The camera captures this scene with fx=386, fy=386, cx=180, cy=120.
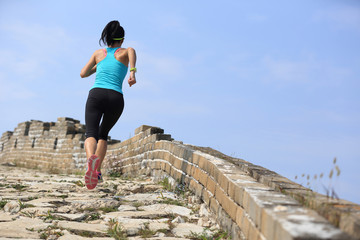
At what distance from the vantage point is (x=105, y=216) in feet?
11.9

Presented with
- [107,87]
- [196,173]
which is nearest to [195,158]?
[196,173]

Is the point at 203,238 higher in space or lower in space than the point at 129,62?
lower

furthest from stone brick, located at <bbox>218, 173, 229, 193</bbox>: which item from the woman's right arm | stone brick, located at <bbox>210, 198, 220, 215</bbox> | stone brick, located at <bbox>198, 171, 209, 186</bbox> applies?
the woman's right arm

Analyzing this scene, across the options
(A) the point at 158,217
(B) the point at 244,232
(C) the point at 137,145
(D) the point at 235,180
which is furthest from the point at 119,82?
(C) the point at 137,145

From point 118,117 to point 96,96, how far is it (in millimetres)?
449

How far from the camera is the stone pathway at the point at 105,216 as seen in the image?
121 inches

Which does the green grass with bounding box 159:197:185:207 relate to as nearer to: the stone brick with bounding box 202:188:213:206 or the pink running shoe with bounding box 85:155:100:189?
the stone brick with bounding box 202:188:213:206

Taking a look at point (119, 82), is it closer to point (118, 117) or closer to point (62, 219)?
point (118, 117)

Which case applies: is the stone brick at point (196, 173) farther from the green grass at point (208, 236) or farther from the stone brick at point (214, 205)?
the green grass at point (208, 236)

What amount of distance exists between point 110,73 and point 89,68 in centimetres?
52

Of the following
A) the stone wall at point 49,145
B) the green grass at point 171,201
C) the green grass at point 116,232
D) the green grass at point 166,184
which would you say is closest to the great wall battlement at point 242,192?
the green grass at point 166,184

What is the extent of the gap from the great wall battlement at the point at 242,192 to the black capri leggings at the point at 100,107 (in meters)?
1.12

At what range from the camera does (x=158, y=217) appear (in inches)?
145

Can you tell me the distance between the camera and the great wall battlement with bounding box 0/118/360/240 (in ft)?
6.41
